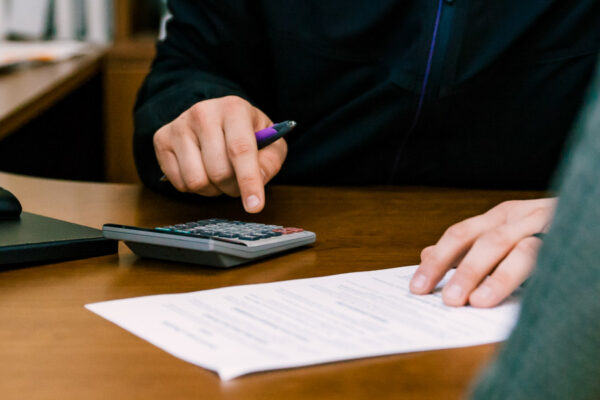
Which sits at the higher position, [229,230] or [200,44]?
[200,44]

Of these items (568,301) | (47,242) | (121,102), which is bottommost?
(121,102)

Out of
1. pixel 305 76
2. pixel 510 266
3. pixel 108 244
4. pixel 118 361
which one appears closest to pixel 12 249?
pixel 108 244

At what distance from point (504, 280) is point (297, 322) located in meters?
0.14

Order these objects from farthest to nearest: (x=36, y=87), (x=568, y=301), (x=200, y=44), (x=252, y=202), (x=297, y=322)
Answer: (x=36, y=87) < (x=200, y=44) < (x=252, y=202) < (x=297, y=322) < (x=568, y=301)

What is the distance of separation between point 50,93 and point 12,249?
3.41 feet

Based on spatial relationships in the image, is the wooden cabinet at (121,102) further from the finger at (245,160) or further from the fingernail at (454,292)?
the fingernail at (454,292)

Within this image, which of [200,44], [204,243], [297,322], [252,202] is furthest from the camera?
[200,44]

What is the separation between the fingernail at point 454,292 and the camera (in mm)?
460

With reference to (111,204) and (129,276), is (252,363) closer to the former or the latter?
(129,276)

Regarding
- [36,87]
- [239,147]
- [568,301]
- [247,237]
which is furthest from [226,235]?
[36,87]

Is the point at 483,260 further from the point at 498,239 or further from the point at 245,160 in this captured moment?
the point at 245,160

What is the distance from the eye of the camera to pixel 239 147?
70cm

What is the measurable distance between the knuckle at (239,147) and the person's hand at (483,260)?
0.80ft

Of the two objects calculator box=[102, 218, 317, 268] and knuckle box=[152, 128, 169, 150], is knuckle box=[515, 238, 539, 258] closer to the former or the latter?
calculator box=[102, 218, 317, 268]
